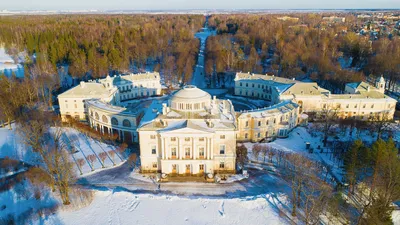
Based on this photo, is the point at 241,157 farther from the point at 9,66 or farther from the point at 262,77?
the point at 9,66

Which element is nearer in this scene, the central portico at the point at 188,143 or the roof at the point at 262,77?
the central portico at the point at 188,143

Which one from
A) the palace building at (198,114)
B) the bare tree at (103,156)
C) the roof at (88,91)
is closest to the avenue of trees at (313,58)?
the palace building at (198,114)

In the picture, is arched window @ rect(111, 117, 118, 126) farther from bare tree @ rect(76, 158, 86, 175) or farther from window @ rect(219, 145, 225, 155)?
window @ rect(219, 145, 225, 155)

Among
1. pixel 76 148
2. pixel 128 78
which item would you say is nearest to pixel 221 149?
pixel 76 148

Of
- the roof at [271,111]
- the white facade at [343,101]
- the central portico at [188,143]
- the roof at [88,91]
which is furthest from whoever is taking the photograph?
the roof at [88,91]

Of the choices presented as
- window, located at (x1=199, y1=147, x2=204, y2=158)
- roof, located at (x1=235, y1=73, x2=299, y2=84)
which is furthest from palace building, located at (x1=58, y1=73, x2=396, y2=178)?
roof, located at (x1=235, y1=73, x2=299, y2=84)

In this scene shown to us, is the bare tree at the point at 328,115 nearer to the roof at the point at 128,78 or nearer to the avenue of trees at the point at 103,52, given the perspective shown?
the roof at the point at 128,78
